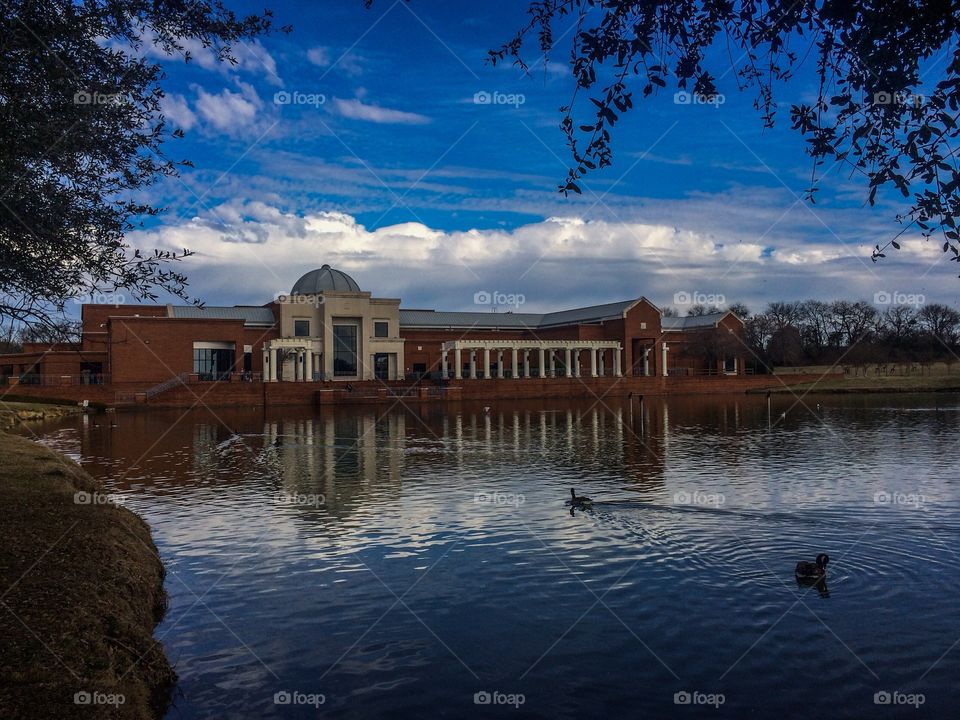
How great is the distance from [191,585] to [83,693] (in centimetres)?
508

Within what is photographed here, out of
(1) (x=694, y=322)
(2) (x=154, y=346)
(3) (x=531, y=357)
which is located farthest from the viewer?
(1) (x=694, y=322)

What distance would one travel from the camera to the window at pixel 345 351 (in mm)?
83125

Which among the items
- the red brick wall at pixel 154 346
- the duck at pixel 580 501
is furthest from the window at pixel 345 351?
the duck at pixel 580 501

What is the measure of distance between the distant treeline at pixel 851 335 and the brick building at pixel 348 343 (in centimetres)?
595

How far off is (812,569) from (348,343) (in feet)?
247

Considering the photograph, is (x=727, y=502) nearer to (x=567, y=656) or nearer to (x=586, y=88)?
(x=567, y=656)

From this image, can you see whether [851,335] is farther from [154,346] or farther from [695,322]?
[154,346]

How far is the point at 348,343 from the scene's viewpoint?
83812mm

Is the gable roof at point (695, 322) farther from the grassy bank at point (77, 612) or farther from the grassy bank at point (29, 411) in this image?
the grassy bank at point (77, 612)

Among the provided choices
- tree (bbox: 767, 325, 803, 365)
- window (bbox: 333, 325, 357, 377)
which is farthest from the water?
tree (bbox: 767, 325, 803, 365)

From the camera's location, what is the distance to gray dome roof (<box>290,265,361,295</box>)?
85938 millimetres

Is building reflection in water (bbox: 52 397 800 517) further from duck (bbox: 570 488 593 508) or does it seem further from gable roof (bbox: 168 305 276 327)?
gable roof (bbox: 168 305 276 327)

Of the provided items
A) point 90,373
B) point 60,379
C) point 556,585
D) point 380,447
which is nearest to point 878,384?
point 380,447

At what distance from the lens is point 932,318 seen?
399 ft
